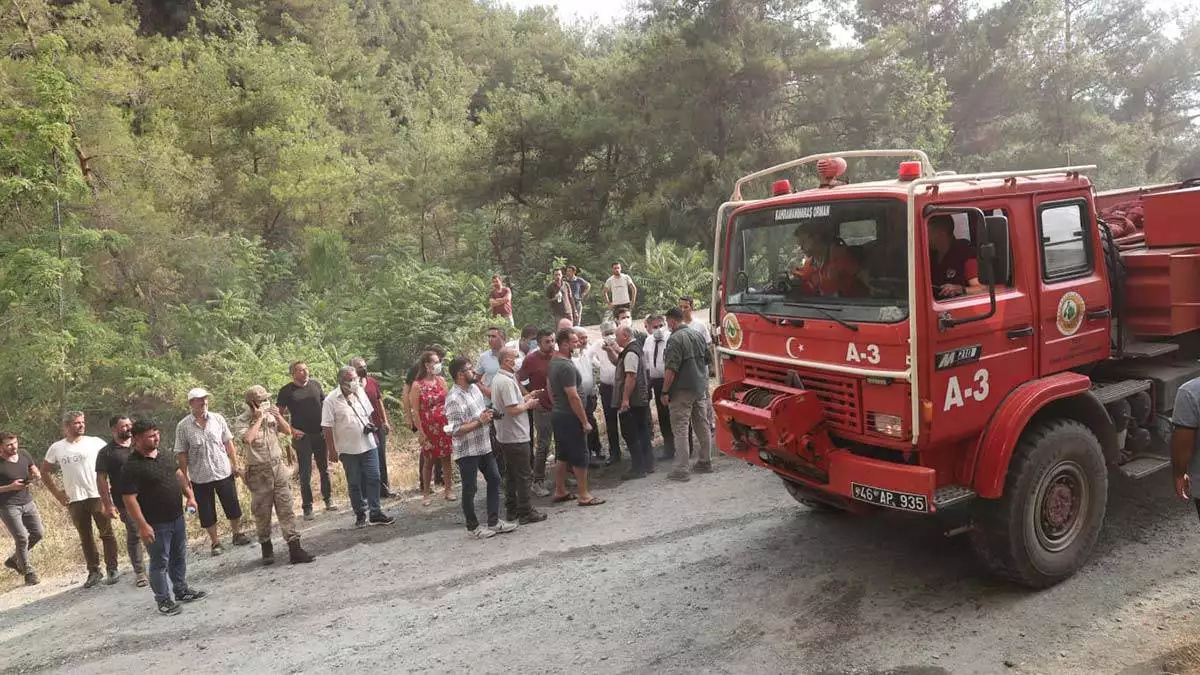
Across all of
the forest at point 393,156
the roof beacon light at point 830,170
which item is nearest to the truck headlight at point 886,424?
the roof beacon light at point 830,170

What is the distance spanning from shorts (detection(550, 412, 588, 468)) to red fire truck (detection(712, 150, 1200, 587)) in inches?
89.8

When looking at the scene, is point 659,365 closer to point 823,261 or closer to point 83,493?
point 823,261

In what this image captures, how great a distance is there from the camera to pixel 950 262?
4.75m

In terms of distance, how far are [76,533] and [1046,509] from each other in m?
9.89

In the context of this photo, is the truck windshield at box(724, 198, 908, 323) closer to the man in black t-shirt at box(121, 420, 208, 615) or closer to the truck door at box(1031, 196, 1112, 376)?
the truck door at box(1031, 196, 1112, 376)

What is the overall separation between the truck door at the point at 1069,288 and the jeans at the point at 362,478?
19.8 ft

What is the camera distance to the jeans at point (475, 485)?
696 cm

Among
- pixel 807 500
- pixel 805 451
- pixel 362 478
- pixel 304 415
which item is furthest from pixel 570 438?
pixel 805 451

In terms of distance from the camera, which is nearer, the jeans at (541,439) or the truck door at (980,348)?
the truck door at (980,348)

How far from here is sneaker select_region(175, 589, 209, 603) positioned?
6.23 meters

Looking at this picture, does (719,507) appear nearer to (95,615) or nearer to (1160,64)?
(95,615)

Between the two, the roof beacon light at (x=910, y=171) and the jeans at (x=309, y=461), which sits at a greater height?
the roof beacon light at (x=910, y=171)

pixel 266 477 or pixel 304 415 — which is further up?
pixel 304 415

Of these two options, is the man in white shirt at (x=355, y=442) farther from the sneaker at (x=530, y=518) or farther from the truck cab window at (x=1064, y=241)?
the truck cab window at (x=1064, y=241)
